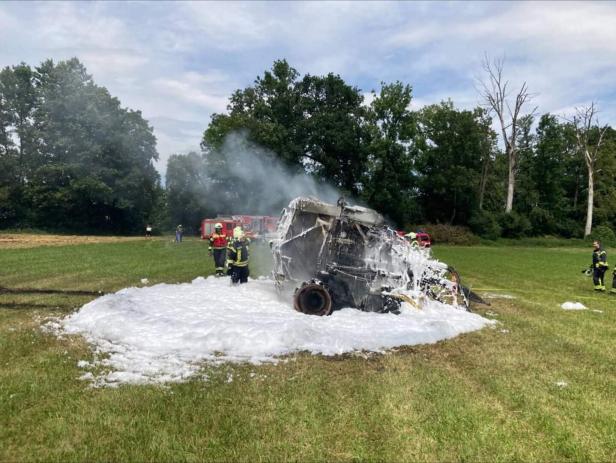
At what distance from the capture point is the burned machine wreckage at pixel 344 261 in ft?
30.8

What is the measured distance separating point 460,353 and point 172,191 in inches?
1878

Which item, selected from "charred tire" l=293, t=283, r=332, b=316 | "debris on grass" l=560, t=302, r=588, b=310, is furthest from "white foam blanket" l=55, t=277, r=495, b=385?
"debris on grass" l=560, t=302, r=588, b=310

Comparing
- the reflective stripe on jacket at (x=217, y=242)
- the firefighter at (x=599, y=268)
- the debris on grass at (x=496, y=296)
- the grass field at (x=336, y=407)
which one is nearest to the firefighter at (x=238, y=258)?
the reflective stripe on jacket at (x=217, y=242)

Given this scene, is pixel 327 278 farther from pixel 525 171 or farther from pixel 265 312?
pixel 525 171

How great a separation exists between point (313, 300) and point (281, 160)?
3245 centimetres

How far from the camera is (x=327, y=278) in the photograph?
943cm

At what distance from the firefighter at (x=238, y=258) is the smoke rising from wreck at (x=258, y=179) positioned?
2457cm

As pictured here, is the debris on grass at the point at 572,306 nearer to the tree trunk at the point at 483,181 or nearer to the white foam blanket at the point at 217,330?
the white foam blanket at the point at 217,330

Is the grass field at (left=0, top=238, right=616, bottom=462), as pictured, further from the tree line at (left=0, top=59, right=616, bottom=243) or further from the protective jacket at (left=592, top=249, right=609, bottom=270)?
the tree line at (left=0, top=59, right=616, bottom=243)

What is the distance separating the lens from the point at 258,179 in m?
39.8

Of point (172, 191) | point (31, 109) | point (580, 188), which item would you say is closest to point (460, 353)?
point (172, 191)

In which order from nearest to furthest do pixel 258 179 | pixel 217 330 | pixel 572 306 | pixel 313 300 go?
pixel 217 330 → pixel 313 300 → pixel 572 306 → pixel 258 179

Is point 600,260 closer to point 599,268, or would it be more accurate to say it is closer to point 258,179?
point 599,268

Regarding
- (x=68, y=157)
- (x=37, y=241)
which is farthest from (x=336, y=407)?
(x=68, y=157)
